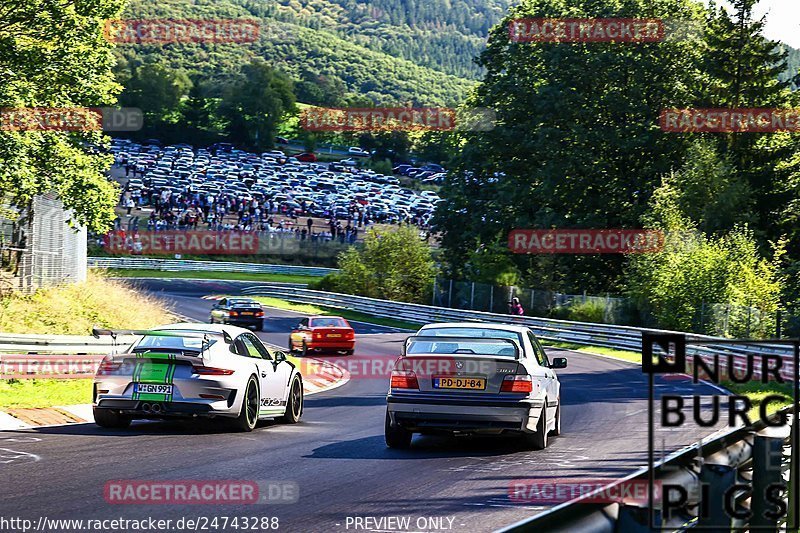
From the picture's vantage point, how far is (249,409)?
14.5m

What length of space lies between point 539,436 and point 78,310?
1888cm

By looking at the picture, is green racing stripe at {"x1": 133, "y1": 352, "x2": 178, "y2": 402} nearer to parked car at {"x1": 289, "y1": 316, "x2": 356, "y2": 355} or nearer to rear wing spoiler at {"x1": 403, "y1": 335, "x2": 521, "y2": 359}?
rear wing spoiler at {"x1": 403, "y1": 335, "x2": 521, "y2": 359}

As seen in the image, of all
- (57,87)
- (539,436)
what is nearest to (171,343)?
(539,436)

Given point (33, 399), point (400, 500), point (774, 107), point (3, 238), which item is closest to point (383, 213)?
point (774, 107)

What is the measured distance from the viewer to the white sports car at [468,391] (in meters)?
12.6

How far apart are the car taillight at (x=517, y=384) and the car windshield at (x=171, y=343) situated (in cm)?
401

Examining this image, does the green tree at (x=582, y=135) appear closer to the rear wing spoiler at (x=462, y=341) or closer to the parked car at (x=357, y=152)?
the rear wing spoiler at (x=462, y=341)

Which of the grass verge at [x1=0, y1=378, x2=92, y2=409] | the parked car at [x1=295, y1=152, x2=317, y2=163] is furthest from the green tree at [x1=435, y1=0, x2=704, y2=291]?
the parked car at [x1=295, y1=152, x2=317, y2=163]

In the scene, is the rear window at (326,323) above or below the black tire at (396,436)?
below

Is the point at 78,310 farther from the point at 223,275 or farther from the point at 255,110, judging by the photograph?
the point at 255,110

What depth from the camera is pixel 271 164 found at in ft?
464

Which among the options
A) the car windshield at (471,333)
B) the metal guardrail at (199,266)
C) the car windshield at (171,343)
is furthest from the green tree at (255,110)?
the car windshield at (471,333)

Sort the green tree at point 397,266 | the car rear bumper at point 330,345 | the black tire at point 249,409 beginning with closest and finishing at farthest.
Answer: the black tire at point 249,409 → the car rear bumper at point 330,345 → the green tree at point 397,266

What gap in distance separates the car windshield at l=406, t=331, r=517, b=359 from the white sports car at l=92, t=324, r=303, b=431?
2452 millimetres
